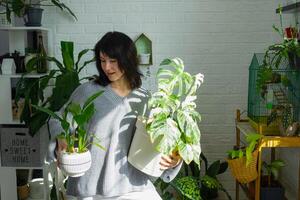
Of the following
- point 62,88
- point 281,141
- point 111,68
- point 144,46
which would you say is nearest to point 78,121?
point 111,68

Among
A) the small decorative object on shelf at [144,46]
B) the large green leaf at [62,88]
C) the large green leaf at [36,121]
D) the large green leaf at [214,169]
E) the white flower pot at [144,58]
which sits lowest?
the large green leaf at [214,169]

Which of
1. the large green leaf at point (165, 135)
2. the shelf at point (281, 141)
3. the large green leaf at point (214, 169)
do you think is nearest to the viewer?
the large green leaf at point (165, 135)

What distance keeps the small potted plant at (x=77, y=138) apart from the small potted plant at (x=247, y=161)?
944 millimetres

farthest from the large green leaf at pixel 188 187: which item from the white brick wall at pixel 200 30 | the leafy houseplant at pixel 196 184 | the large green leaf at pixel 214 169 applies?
the white brick wall at pixel 200 30

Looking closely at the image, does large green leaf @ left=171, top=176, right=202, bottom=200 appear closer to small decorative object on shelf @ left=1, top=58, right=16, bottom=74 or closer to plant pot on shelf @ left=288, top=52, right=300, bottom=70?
plant pot on shelf @ left=288, top=52, right=300, bottom=70

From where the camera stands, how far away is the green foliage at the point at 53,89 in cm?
234

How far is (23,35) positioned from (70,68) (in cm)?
63

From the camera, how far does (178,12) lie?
115 inches

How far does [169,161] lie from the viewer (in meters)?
1.62

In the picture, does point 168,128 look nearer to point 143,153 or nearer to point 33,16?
point 143,153

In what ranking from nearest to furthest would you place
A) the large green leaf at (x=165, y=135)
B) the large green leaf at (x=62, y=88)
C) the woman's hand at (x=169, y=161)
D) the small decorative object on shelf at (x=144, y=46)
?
the large green leaf at (x=165, y=135) → the woman's hand at (x=169, y=161) → the large green leaf at (x=62, y=88) → the small decorative object on shelf at (x=144, y=46)

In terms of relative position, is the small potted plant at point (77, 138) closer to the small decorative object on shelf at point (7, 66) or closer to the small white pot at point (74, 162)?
the small white pot at point (74, 162)

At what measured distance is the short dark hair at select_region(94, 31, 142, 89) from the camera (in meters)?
1.66

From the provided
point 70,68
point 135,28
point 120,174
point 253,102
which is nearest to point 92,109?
point 120,174
